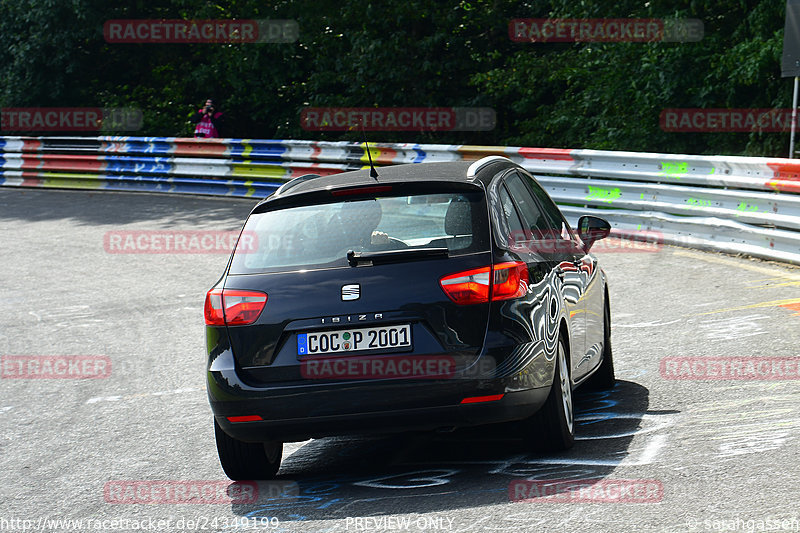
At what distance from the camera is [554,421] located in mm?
5844

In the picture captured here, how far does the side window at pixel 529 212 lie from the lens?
6449 millimetres

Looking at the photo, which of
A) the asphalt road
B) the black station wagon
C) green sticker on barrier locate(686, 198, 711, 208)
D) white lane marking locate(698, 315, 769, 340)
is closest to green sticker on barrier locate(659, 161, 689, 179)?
green sticker on barrier locate(686, 198, 711, 208)

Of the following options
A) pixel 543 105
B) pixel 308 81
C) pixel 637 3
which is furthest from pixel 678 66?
pixel 308 81

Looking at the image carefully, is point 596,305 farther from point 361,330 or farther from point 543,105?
point 543,105

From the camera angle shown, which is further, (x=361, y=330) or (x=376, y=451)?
(x=376, y=451)

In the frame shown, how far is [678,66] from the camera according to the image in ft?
59.5

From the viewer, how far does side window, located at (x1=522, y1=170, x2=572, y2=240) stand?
7039 mm

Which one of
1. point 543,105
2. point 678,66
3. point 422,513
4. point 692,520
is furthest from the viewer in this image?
point 543,105

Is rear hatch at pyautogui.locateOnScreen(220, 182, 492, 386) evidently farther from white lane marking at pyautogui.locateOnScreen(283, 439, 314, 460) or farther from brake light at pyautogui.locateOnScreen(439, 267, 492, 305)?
white lane marking at pyautogui.locateOnScreen(283, 439, 314, 460)

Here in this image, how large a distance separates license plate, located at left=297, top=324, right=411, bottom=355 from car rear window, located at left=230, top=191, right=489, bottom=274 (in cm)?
37

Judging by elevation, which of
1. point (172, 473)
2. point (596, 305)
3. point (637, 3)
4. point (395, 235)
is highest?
point (637, 3)

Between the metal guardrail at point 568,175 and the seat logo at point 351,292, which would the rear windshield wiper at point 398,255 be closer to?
the seat logo at point 351,292

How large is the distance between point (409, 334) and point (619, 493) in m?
1.17

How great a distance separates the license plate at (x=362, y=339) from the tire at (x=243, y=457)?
711mm
